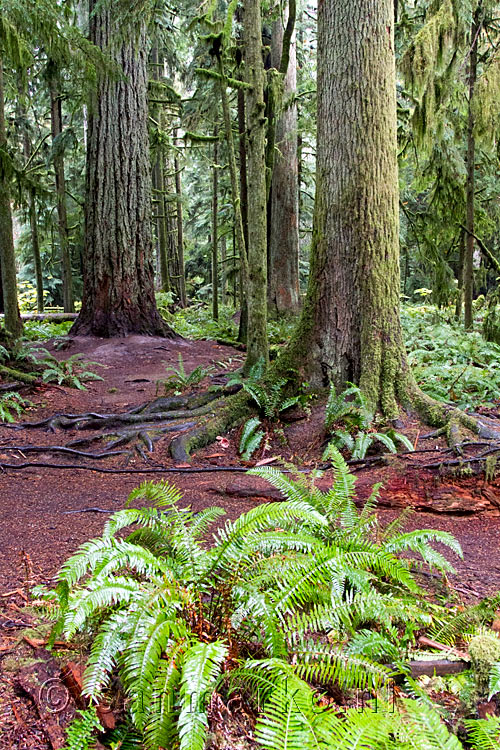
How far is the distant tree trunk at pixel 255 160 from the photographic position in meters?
6.97

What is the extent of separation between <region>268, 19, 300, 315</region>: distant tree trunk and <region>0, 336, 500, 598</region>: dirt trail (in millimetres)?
7338

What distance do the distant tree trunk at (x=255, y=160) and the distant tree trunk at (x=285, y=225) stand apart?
7.25 m

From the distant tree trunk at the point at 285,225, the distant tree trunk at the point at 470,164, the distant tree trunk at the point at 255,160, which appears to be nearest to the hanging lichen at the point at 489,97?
the distant tree trunk at the point at 470,164

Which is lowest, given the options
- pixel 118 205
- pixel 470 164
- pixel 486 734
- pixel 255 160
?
pixel 486 734

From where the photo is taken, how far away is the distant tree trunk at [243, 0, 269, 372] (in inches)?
274

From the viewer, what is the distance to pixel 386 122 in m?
5.87

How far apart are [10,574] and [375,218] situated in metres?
4.66

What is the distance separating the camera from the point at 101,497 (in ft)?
15.8

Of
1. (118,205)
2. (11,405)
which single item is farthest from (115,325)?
(11,405)

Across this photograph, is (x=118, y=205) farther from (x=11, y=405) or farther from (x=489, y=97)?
(x=489, y=97)

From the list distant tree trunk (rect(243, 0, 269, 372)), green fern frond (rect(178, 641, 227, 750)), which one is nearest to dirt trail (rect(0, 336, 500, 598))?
green fern frond (rect(178, 641, 227, 750))

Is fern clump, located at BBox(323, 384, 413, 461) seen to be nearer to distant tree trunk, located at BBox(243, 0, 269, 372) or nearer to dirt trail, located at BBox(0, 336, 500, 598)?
dirt trail, located at BBox(0, 336, 500, 598)

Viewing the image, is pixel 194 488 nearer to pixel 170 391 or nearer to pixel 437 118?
pixel 170 391

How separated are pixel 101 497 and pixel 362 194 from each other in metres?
3.95
